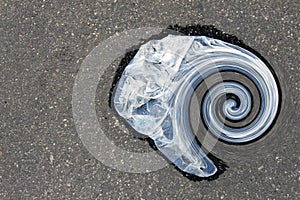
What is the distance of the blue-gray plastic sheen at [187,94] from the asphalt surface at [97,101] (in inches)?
2.3

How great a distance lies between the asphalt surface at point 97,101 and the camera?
172 cm

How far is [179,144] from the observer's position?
1.73 meters

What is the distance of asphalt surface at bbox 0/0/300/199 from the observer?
1.72 m

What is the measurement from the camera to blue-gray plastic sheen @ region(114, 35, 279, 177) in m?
1.71

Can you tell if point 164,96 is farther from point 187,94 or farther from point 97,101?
point 97,101

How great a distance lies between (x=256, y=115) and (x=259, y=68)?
0.21m

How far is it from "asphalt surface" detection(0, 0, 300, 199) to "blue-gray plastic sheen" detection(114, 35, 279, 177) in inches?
2.3

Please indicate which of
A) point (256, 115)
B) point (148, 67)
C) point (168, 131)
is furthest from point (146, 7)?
point (256, 115)

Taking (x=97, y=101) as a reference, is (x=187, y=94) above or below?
above

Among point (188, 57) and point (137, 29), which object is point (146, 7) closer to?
point (137, 29)

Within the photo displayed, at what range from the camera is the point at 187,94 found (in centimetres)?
174

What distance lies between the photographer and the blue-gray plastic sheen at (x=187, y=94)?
5.62 ft

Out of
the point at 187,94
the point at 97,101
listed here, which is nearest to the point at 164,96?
the point at 187,94

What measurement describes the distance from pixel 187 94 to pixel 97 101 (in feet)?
1.33
